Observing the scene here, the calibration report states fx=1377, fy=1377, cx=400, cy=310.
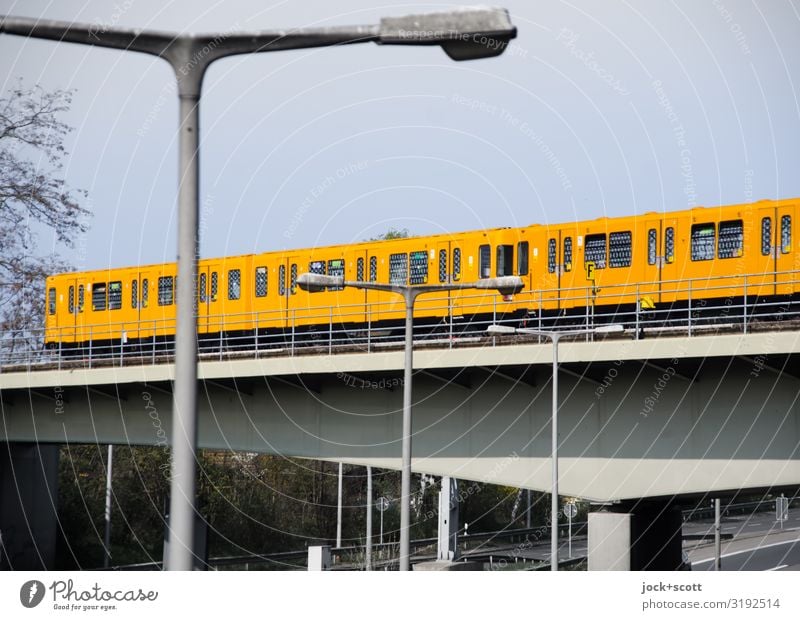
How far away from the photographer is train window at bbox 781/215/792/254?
2898 centimetres

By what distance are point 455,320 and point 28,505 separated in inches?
510

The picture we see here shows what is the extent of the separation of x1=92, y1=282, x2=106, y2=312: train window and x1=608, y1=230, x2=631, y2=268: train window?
1771 centimetres

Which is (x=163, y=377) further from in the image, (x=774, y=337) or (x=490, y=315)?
(x=774, y=337)

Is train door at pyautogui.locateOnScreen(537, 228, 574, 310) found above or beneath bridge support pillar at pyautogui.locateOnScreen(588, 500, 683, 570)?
above


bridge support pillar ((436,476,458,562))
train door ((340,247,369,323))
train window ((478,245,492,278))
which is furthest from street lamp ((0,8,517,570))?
bridge support pillar ((436,476,458,562))

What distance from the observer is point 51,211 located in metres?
23.5

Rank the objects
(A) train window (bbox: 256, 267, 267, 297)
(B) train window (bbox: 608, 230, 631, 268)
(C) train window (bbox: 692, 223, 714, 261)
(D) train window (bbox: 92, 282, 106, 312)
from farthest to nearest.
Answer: (D) train window (bbox: 92, 282, 106, 312) < (A) train window (bbox: 256, 267, 267, 297) < (B) train window (bbox: 608, 230, 631, 268) < (C) train window (bbox: 692, 223, 714, 261)

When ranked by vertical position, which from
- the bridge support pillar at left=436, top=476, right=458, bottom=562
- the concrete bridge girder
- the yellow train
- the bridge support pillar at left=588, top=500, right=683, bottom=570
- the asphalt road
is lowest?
the asphalt road

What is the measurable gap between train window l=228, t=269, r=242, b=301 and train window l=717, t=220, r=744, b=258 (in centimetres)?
1456

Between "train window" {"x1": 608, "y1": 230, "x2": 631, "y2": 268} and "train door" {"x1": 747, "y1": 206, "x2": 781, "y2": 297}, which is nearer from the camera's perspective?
"train door" {"x1": 747, "y1": 206, "x2": 781, "y2": 297}

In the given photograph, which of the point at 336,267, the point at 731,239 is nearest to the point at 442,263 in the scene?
the point at 336,267

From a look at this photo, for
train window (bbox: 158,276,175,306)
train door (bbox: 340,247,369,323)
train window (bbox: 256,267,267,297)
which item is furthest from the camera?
train window (bbox: 158,276,175,306)

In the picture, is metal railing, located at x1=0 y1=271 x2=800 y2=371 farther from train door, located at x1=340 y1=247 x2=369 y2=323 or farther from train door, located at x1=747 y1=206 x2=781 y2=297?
train door, located at x1=747 y1=206 x2=781 y2=297

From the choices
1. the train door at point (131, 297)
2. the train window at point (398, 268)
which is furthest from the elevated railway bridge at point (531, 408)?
the train door at point (131, 297)
